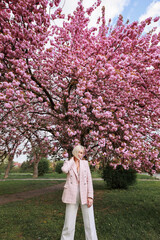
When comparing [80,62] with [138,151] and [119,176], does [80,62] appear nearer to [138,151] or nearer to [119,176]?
[138,151]

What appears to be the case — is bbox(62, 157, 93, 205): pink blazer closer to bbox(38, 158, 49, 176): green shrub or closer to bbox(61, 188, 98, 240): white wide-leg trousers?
bbox(61, 188, 98, 240): white wide-leg trousers

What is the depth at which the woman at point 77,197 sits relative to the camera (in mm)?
2914

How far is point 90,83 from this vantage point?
513cm

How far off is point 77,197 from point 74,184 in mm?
231

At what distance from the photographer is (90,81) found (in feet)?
16.9

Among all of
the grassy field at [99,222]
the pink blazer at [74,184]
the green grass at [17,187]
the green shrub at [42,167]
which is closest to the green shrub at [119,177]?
the grassy field at [99,222]

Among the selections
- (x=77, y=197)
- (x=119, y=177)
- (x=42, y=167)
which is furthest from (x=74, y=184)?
(x=42, y=167)

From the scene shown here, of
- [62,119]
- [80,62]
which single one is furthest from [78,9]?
[62,119]

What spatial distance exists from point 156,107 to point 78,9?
18.9ft

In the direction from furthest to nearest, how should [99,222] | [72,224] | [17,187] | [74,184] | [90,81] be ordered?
1. [17,187]
2. [90,81]
3. [99,222]
4. [74,184]
5. [72,224]

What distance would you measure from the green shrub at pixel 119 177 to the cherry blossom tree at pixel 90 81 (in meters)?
3.44

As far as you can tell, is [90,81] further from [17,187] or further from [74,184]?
[17,187]

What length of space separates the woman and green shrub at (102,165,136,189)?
686 centimetres

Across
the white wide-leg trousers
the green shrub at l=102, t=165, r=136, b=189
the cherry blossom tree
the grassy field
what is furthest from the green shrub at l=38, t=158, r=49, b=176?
the white wide-leg trousers
